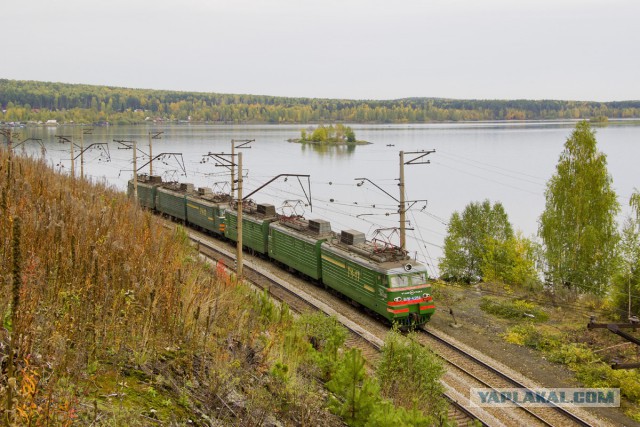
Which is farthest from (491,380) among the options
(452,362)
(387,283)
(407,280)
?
(387,283)

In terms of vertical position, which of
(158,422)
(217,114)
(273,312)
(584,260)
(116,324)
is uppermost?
(217,114)

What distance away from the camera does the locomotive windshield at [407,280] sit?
2076 centimetres

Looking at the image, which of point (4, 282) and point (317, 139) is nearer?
point (4, 282)

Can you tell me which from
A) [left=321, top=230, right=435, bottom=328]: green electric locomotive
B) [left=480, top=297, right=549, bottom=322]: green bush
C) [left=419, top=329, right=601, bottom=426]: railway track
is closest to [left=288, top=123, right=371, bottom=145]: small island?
[left=480, top=297, right=549, bottom=322]: green bush

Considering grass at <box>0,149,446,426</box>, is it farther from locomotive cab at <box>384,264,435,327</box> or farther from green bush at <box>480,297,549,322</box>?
green bush at <box>480,297,549,322</box>

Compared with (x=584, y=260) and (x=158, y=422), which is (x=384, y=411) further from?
(x=584, y=260)

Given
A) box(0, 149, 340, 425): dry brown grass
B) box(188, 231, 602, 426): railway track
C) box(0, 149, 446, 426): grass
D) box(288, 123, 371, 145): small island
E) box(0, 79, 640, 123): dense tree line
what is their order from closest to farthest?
box(0, 149, 446, 426): grass
box(0, 149, 340, 425): dry brown grass
box(188, 231, 602, 426): railway track
box(288, 123, 371, 145): small island
box(0, 79, 640, 123): dense tree line

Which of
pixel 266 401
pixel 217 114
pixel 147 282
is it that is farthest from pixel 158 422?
pixel 217 114

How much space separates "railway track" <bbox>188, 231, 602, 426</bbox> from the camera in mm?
15266

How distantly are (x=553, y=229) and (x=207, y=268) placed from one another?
100 ft

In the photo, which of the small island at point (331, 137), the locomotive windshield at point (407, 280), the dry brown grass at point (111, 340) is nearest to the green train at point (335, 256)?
the locomotive windshield at point (407, 280)

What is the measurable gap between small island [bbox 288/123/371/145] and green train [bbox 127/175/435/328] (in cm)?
8638

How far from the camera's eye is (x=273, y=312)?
1370 centimetres

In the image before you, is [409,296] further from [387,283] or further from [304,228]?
[304,228]
